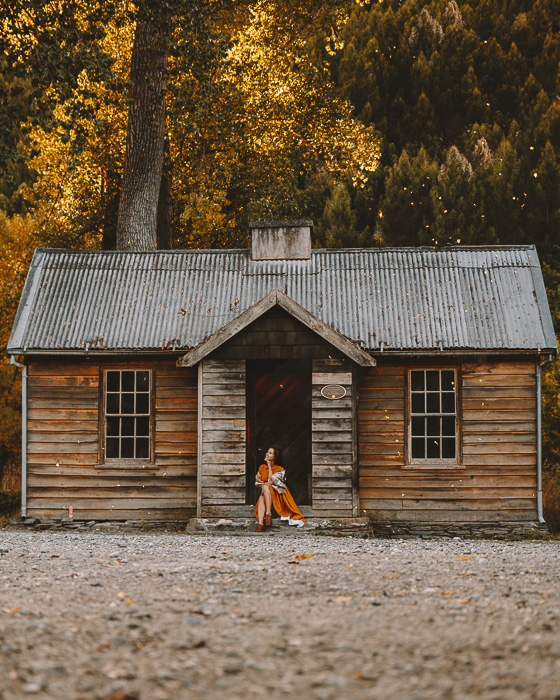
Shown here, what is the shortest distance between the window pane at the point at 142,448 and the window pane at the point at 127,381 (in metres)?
0.94

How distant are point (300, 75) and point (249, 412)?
14.7 meters

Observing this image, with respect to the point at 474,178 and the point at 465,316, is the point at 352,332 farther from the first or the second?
the point at 474,178

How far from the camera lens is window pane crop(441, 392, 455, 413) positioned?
45.0ft

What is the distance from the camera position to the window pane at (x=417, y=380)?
13812 millimetres

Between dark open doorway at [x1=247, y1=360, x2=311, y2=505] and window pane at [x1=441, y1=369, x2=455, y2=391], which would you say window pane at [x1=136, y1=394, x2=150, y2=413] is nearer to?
dark open doorway at [x1=247, y1=360, x2=311, y2=505]

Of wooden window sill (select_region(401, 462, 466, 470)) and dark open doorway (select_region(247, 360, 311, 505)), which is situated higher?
dark open doorway (select_region(247, 360, 311, 505))

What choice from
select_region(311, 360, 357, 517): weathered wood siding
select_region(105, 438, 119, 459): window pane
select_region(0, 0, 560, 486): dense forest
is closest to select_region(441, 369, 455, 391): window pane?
select_region(311, 360, 357, 517): weathered wood siding

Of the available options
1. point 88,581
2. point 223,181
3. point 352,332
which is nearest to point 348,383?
point 352,332

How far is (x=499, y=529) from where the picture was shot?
13.4m

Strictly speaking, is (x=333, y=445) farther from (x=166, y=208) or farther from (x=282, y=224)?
(x=166, y=208)

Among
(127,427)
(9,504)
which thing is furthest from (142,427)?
(9,504)

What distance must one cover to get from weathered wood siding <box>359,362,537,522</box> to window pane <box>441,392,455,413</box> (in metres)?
0.19

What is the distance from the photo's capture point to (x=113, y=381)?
14.1 meters

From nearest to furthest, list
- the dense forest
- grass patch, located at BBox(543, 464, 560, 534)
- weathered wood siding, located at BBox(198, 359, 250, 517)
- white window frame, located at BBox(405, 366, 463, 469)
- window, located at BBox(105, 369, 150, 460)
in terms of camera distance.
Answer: weathered wood siding, located at BBox(198, 359, 250, 517) < white window frame, located at BBox(405, 366, 463, 469) < window, located at BBox(105, 369, 150, 460) < grass patch, located at BBox(543, 464, 560, 534) < the dense forest
